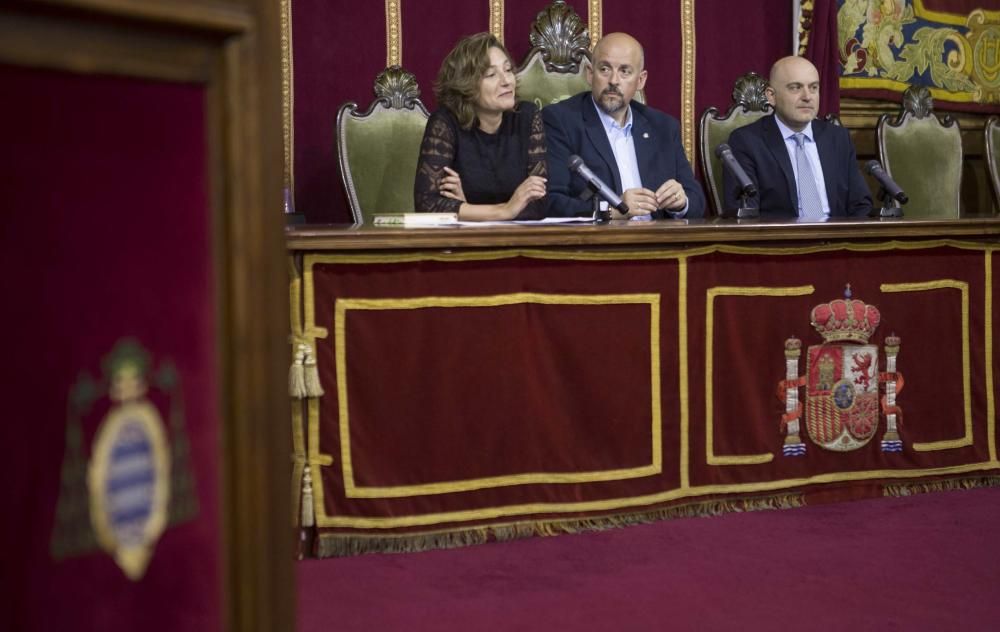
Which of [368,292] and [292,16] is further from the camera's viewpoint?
[292,16]

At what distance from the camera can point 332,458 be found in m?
2.57

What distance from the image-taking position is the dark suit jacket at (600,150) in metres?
3.95

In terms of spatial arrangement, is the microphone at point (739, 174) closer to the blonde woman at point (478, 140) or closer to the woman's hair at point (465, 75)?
the blonde woman at point (478, 140)

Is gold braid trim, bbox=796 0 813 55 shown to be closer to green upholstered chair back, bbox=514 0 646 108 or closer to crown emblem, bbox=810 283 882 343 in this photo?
green upholstered chair back, bbox=514 0 646 108

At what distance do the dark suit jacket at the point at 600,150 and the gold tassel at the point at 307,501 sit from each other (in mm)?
1503

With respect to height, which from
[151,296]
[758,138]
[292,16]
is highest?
[292,16]

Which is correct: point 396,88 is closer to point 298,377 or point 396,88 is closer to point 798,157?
point 798,157

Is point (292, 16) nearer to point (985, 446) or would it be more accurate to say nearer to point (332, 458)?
point (332, 458)

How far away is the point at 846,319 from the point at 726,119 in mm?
1910

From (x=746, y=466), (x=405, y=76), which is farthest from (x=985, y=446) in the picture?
(x=405, y=76)

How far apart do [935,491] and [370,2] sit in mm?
2538

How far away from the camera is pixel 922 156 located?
5.02 metres

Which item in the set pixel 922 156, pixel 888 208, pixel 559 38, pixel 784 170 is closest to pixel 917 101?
pixel 922 156

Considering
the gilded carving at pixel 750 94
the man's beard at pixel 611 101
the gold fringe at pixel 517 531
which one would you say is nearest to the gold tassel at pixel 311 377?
the gold fringe at pixel 517 531
